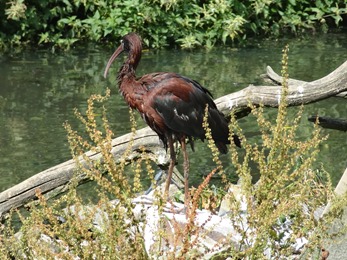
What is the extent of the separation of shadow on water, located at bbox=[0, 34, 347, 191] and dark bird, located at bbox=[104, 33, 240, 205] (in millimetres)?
1842

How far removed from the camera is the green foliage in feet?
47.2

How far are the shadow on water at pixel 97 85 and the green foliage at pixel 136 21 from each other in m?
0.29

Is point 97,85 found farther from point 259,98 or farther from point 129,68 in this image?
point 129,68

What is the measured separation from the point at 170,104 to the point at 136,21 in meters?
8.45

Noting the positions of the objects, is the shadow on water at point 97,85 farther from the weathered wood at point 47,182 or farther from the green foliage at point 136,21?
the weathered wood at point 47,182

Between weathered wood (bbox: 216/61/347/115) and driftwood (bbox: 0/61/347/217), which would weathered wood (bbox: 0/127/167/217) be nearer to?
driftwood (bbox: 0/61/347/217)

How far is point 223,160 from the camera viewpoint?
29.1ft

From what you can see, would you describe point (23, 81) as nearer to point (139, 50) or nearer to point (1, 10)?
point (1, 10)

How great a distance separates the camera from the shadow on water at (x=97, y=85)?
897 centimetres

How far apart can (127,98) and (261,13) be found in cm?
967

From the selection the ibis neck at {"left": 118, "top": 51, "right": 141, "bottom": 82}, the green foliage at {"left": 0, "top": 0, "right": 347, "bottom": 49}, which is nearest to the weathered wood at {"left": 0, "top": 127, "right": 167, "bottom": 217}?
the ibis neck at {"left": 118, "top": 51, "right": 141, "bottom": 82}

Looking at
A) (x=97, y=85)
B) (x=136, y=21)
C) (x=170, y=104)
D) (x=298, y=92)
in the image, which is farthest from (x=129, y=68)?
(x=136, y=21)

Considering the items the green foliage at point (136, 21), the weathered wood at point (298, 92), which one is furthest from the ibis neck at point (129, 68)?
the green foliage at point (136, 21)

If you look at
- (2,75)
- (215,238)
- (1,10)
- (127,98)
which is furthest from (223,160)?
(1,10)
